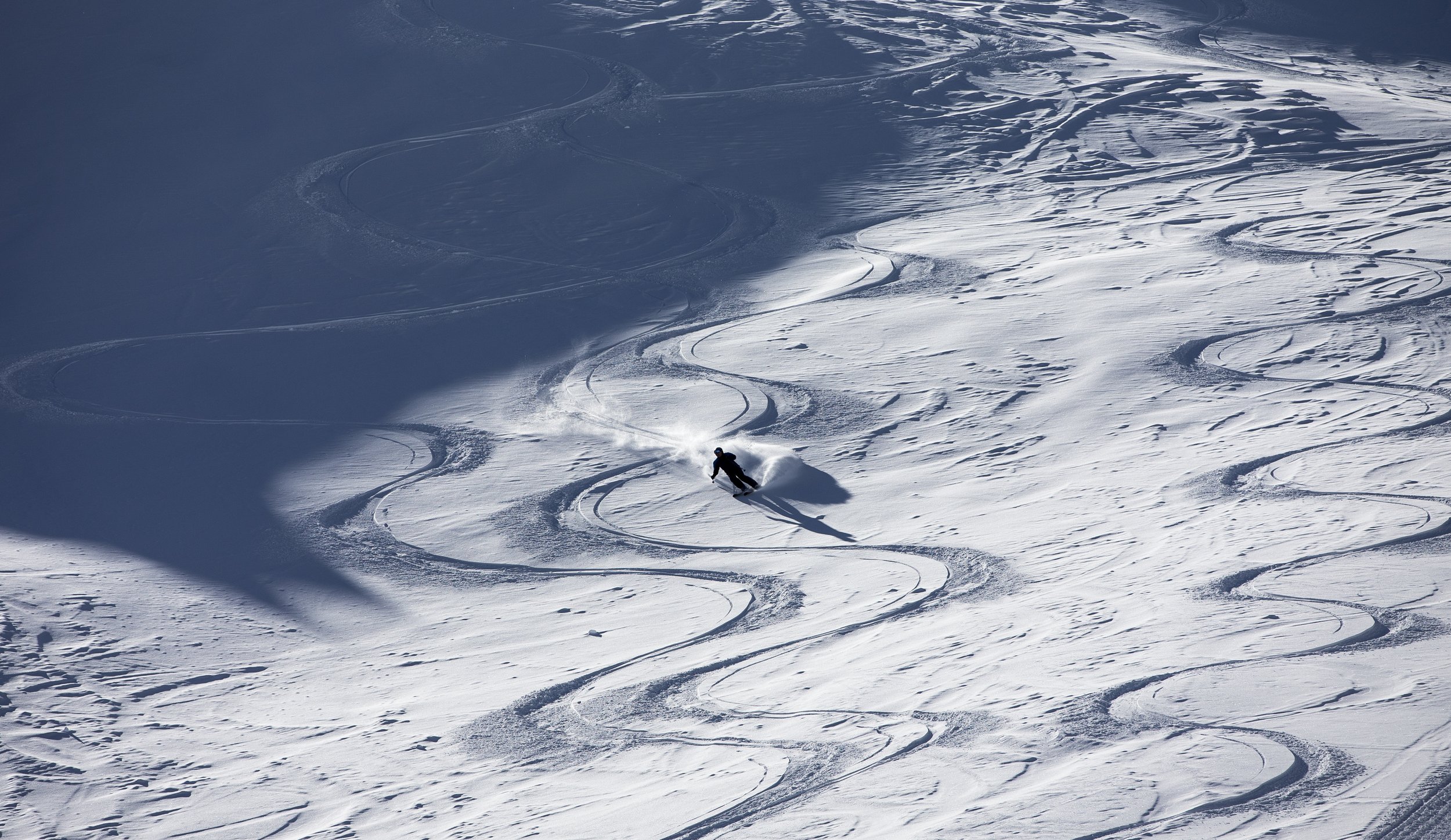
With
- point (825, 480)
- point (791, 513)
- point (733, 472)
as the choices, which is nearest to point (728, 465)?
point (733, 472)

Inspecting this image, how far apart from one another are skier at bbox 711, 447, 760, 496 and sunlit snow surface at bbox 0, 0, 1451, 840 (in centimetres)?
15

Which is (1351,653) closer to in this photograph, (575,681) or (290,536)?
(575,681)

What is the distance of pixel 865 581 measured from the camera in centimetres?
818

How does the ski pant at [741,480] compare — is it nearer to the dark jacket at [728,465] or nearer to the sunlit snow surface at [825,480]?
the dark jacket at [728,465]

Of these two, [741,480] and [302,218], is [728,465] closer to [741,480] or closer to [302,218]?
[741,480]

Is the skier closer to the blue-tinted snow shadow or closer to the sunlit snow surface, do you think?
the sunlit snow surface

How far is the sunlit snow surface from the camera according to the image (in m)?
5.91

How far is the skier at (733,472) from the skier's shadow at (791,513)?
0.25ft

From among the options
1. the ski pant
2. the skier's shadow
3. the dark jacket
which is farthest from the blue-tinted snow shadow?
the dark jacket

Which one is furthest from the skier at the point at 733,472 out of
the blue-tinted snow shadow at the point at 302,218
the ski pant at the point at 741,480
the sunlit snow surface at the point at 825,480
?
→ the blue-tinted snow shadow at the point at 302,218

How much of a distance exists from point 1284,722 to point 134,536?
27.6ft

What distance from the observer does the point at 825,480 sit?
991 cm

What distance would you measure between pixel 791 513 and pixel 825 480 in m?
0.59

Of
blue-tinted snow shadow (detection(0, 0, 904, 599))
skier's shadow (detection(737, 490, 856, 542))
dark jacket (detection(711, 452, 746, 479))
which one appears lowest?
skier's shadow (detection(737, 490, 856, 542))
